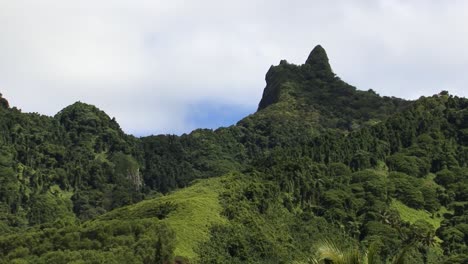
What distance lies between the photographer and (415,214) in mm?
171500

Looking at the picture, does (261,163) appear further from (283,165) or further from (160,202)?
(160,202)

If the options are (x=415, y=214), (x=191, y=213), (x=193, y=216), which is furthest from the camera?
(x=415, y=214)

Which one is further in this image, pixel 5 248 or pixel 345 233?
pixel 345 233

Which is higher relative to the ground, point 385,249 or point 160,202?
point 160,202

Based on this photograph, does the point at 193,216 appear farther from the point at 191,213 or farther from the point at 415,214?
the point at 415,214

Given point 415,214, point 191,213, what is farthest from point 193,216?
point 415,214

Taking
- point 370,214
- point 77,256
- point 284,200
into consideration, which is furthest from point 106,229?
point 370,214

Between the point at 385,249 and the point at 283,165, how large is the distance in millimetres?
51413

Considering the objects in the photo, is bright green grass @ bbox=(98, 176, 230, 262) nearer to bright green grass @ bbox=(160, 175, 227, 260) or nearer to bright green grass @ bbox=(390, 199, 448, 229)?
bright green grass @ bbox=(160, 175, 227, 260)

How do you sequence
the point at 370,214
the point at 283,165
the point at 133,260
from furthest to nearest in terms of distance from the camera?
the point at 283,165, the point at 370,214, the point at 133,260

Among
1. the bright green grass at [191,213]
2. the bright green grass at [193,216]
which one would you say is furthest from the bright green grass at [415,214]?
the bright green grass at [193,216]

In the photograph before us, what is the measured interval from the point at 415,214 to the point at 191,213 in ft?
193

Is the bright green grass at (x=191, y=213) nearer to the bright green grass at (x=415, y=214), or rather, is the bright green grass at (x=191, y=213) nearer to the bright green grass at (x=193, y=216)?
the bright green grass at (x=193, y=216)

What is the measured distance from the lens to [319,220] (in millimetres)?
160750
